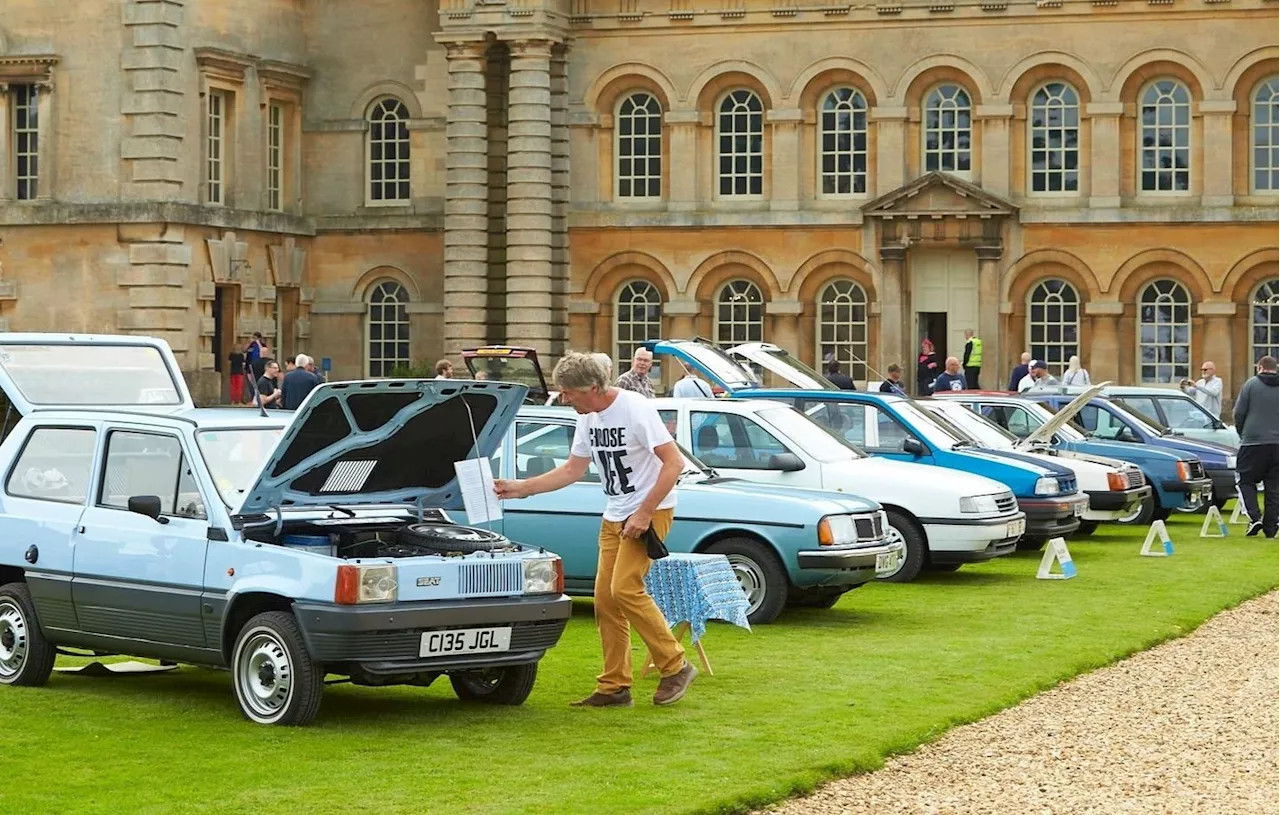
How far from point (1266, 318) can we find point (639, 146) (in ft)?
39.2

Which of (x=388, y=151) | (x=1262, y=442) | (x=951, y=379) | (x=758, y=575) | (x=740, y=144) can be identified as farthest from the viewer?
(x=388, y=151)

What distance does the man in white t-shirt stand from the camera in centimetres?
1217

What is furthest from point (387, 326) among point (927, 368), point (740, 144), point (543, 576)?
point (543, 576)

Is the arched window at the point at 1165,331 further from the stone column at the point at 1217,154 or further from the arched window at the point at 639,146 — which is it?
the arched window at the point at 639,146

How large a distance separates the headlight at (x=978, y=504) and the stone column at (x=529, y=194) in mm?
22667

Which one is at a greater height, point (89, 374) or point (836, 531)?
point (89, 374)

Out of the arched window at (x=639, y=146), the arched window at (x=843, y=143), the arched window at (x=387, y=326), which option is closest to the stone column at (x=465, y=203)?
the arched window at (x=387, y=326)

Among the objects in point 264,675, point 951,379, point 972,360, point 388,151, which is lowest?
point 264,675

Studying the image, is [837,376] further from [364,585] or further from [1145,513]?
[364,585]

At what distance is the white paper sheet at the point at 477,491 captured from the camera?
40.1ft

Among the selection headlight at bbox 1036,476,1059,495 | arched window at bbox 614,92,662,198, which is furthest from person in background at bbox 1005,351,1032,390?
headlight at bbox 1036,476,1059,495

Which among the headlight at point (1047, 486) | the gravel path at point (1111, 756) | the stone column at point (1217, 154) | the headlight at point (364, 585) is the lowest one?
the gravel path at point (1111, 756)

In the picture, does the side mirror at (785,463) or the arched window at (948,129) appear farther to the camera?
the arched window at (948,129)

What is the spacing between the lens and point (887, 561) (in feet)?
54.3
